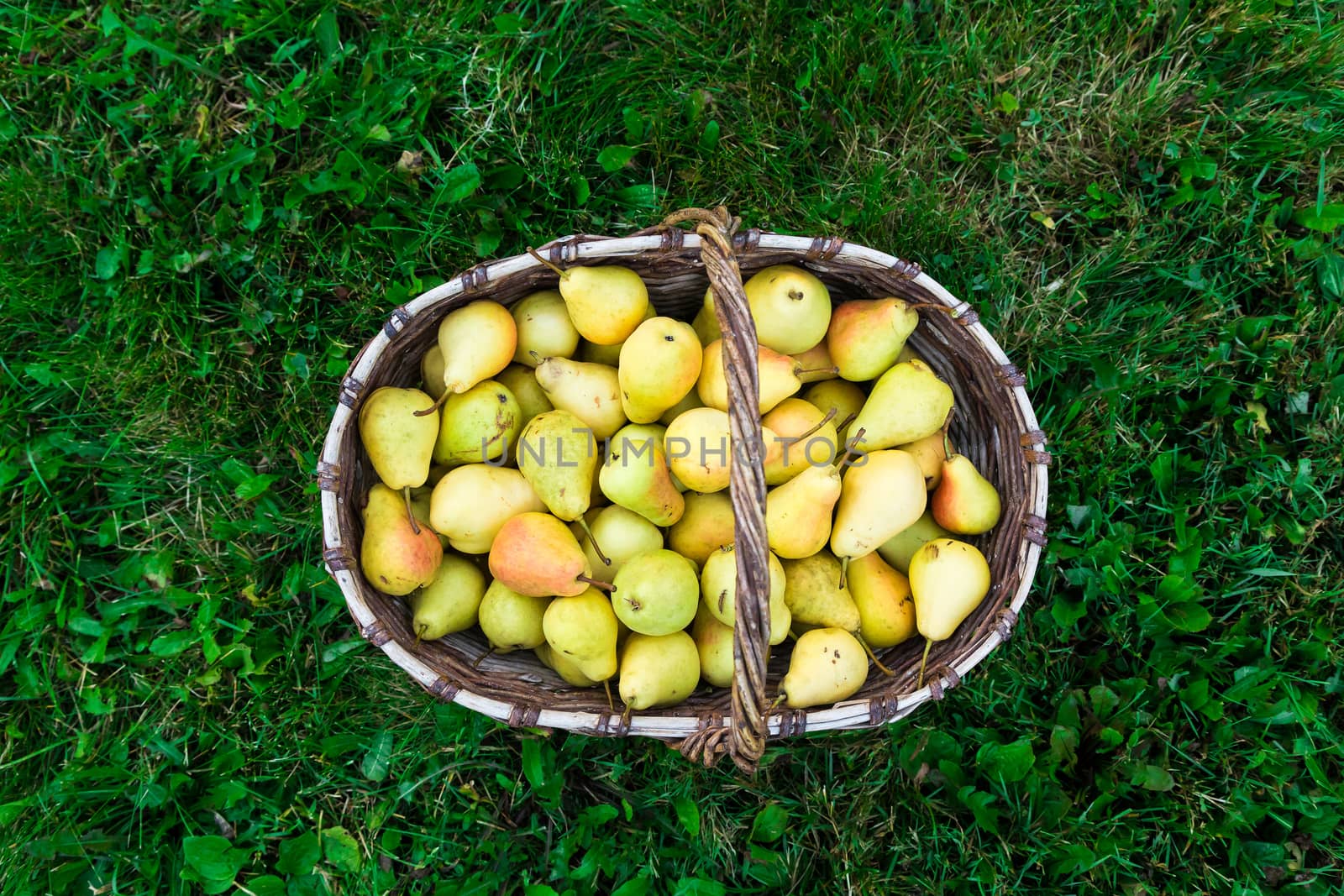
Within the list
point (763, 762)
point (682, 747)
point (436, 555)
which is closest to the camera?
point (682, 747)

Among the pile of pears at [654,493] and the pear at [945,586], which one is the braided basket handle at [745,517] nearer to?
the pile of pears at [654,493]

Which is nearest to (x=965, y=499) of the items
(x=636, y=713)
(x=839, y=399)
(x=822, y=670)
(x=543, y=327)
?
(x=839, y=399)

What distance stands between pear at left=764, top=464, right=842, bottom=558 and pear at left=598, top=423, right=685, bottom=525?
0.22 meters

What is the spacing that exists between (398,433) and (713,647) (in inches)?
32.2

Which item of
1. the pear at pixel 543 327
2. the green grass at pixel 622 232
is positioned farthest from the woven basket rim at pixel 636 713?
the green grass at pixel 622 232

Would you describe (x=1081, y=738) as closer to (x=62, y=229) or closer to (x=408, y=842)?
(x=408, y=842)

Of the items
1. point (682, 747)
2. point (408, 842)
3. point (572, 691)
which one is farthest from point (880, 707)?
point (408, 842)

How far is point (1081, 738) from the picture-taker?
7.75 feet

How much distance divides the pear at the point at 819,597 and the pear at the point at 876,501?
2.6 inches

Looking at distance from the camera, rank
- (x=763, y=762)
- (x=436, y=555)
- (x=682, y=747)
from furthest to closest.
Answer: (x=763, y=762)
(x=436, y=555)
(x=682, y=747)

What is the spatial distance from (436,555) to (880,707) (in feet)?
3.22

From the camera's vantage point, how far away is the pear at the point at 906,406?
2.02 metres

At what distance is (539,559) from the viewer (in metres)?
1.90

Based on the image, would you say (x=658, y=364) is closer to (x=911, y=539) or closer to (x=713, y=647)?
(x=713, y=647)
